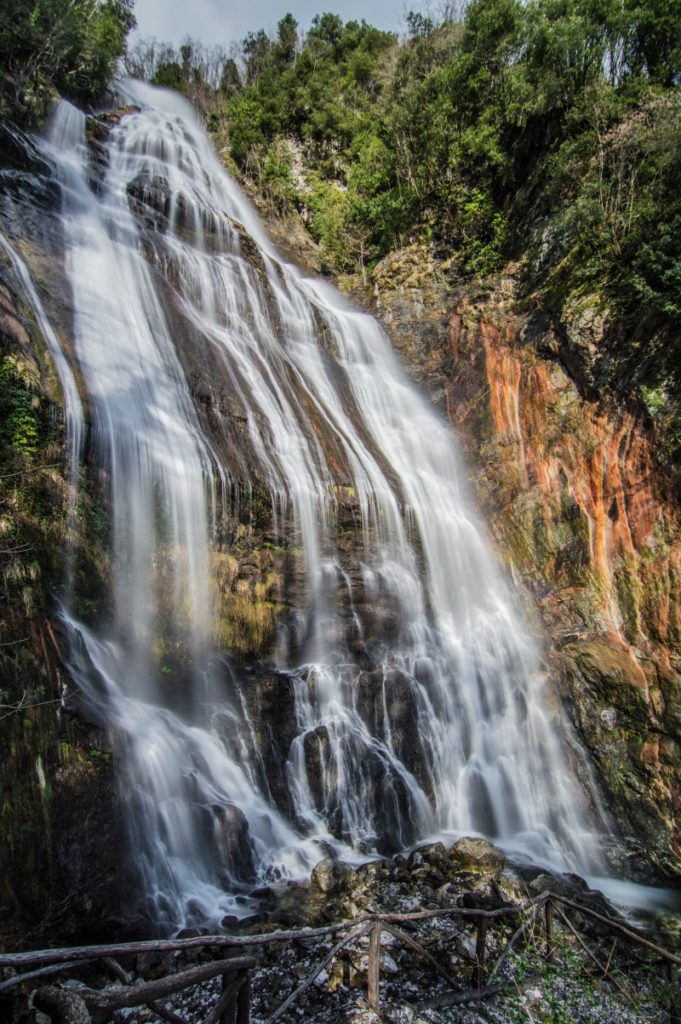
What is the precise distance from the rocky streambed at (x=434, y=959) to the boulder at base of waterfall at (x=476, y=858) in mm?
16

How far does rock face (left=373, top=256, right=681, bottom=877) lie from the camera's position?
893 centimetres

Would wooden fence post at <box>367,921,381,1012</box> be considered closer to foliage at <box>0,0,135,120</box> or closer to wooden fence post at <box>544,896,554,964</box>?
wooden fence post at <box>544,896,554,964</box>

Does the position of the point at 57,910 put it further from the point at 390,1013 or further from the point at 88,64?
the point at 88,64

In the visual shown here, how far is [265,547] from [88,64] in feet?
68.2

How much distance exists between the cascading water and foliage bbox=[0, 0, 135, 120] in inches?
146

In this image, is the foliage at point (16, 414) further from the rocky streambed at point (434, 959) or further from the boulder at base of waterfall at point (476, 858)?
the boulder at base of waterfall at point (476, 858)

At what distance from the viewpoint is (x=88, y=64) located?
18375 millimetres

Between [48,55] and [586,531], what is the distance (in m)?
21.4

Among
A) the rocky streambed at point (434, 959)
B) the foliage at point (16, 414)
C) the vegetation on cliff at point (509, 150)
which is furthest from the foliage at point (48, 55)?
the rocky streambed at point (434, 959)

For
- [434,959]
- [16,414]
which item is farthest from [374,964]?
[16,414]

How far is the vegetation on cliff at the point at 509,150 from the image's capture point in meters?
10.7

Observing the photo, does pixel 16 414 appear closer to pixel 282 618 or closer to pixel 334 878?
pixel 282 618

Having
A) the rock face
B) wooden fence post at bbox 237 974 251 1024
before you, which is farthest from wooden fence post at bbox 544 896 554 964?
the rock face

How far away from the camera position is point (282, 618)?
28.3 ft
